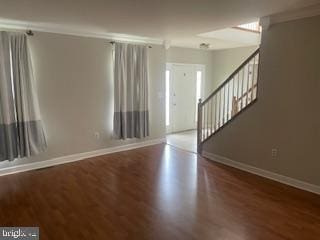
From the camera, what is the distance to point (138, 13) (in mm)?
3287

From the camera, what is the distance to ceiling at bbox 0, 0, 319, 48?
9.34 ft

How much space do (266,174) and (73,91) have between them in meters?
3.75

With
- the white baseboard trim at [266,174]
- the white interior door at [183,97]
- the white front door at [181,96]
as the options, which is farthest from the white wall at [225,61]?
the white baseboard trim at [266,174]

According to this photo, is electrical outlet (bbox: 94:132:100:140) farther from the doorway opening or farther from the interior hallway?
the doorway opening

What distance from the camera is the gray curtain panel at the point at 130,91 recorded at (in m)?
5.02

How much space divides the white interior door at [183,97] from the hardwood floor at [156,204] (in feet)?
9.79

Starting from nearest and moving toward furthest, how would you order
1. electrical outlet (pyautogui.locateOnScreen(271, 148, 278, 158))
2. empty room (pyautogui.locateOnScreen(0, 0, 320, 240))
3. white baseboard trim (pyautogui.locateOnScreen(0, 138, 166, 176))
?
empty room (pyautogui.locateOnScreen(0, 0, 320, 240))
electrical outlet (pyautogui.locateOnScreen(271, 148, 278, 158))
white baseboard trim (pyautogui.locateOnScreen(0, 138, 166, 176))

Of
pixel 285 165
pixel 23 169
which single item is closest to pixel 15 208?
pixel 23 169

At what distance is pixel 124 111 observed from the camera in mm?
5145

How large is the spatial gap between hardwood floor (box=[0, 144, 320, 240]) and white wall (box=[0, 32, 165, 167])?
630mm

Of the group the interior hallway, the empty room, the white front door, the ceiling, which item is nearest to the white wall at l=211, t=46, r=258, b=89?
the white front door

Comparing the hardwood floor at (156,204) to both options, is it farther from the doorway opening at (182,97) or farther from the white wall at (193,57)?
the white wall at (193,57)

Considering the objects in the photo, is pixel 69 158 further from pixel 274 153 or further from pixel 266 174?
pixel 274 153

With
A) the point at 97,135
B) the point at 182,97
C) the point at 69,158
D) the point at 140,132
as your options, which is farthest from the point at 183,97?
the point at 69,158
